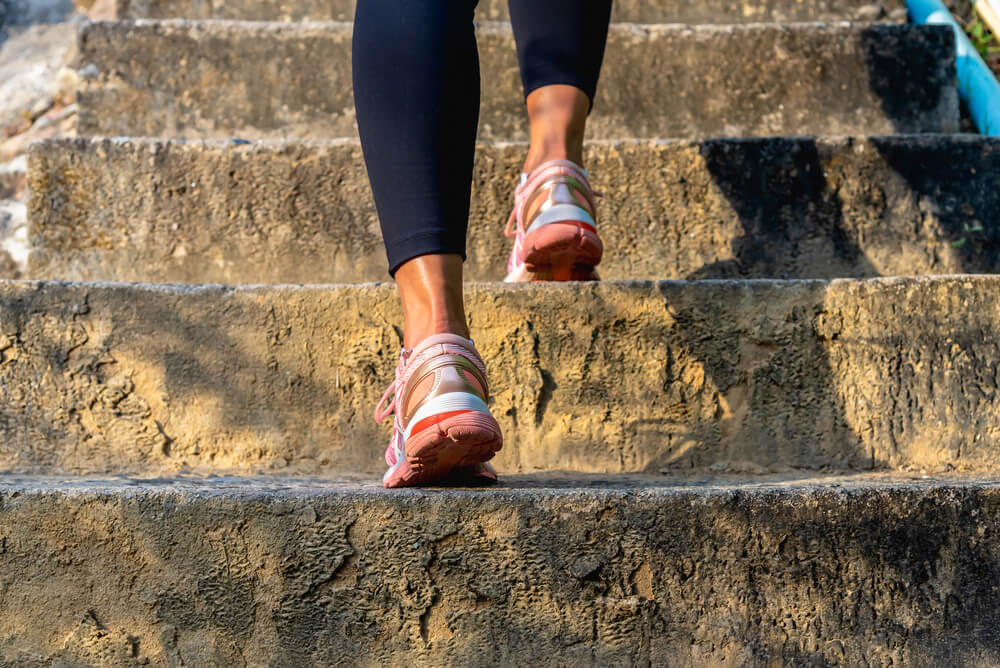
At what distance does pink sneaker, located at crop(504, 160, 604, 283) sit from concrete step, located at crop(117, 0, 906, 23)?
1.36 metres

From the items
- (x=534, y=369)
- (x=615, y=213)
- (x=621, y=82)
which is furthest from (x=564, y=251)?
(x=621, y=82)

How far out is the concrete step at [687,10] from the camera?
2535 millimetres

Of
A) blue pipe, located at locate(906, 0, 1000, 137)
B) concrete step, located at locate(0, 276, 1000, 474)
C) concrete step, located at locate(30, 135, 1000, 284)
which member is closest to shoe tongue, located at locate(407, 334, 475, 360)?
concrete step, located at locate(0, 276, 1000, 474)

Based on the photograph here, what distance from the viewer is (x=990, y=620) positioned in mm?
940

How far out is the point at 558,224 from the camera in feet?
4.48

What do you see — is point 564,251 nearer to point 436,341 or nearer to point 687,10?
point 436,341

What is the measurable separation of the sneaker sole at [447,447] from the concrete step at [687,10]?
6.06ft

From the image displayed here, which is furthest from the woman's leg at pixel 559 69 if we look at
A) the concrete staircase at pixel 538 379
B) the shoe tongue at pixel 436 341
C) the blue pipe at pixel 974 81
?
the blue pipe at pixel 974 81

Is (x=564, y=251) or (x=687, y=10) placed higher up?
(x=687, y=10)

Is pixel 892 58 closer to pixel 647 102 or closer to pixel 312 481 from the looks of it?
pixel 647 102

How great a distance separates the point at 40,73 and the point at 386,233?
191 cm

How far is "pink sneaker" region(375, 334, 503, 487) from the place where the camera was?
101 cm

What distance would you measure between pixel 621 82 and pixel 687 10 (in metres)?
0.53

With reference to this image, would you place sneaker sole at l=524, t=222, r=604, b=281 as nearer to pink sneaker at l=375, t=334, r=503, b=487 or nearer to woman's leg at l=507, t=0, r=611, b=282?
woman's leg at l=507, t=0, r=611, b=282
